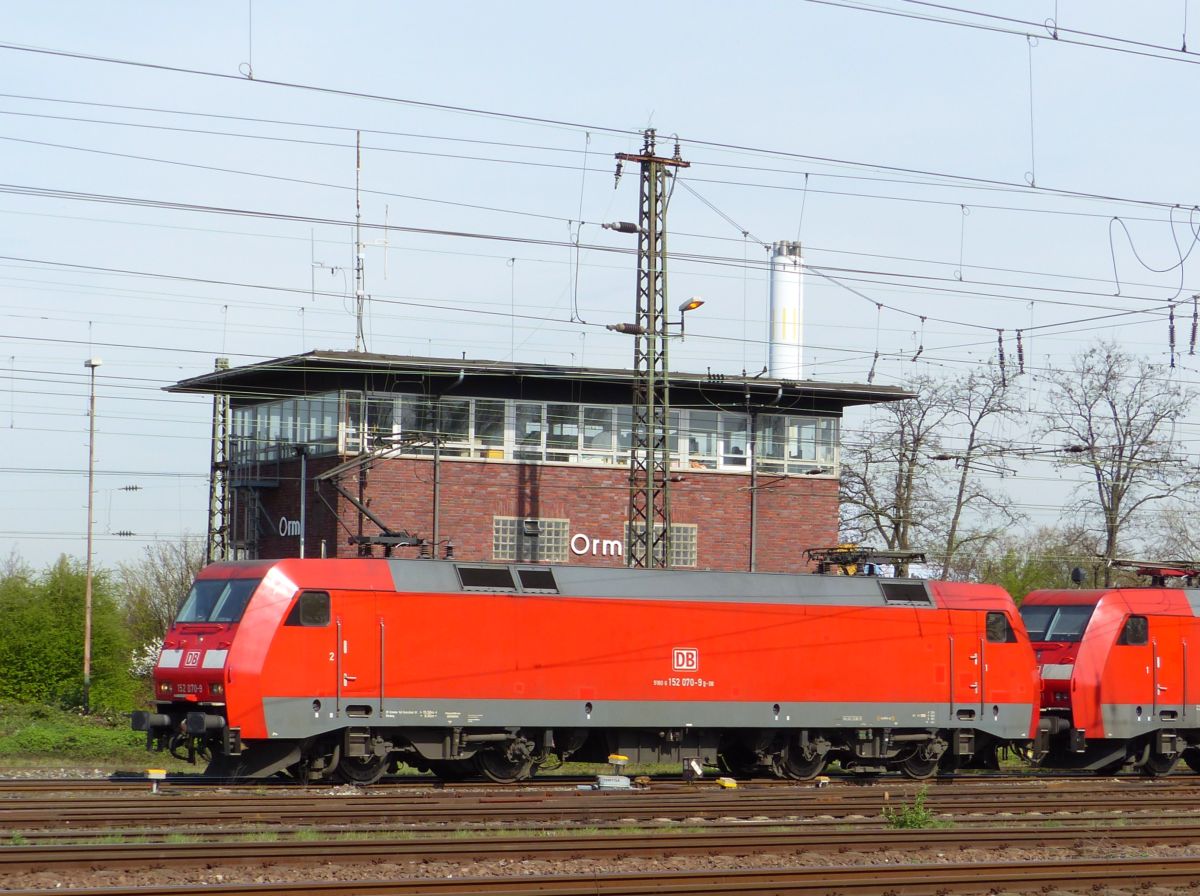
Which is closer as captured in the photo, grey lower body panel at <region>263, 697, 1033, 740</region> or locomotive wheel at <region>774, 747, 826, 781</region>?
grey lower body panel at <region>263, 697, 1033, 740</region>

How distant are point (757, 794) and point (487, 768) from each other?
14.1 ft

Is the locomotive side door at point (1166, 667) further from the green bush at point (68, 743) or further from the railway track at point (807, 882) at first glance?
the green bush at point (68, 743)

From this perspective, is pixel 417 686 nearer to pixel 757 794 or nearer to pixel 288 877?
pixel 757 794

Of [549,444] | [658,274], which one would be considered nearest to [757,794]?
[658,274]

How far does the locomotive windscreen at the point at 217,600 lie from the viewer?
2064 centimetres

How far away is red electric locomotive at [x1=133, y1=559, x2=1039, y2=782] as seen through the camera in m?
20.6

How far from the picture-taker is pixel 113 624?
41375mm

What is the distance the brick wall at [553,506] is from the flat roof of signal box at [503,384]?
1966 millimetres

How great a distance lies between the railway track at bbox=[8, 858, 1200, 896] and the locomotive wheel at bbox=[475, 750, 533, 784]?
967cm

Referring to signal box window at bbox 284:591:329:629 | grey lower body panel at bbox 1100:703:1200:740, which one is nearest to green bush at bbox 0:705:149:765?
signal box window at bbox 284:591:329:629

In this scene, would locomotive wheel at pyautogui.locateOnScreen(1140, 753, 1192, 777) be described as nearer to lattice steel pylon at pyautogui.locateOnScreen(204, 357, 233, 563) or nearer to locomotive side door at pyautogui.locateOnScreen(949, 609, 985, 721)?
locomotive side door at pyautogui.locateOnScreen(949, 609, 985, 721)

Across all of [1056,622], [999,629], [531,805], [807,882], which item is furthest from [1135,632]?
[807,882]

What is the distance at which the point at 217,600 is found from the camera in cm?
2106

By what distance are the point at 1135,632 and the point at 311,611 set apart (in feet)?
46.8
